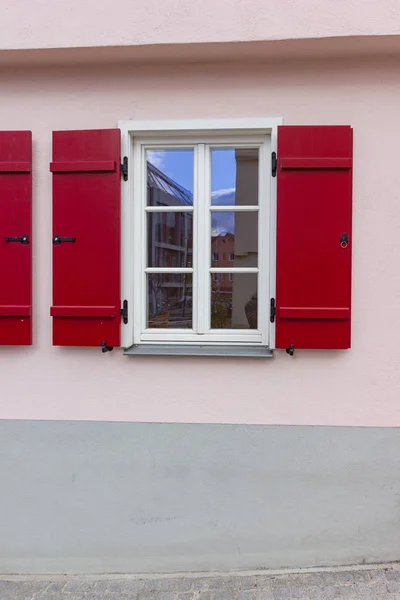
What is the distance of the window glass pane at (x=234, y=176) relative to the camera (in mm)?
2785

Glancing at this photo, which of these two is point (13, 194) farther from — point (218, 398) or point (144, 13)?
Result: point (218, 398)

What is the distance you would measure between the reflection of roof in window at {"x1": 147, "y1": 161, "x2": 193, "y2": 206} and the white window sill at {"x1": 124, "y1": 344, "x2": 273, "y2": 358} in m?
0.95

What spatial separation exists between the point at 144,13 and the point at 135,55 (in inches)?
8.9

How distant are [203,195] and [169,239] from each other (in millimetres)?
366

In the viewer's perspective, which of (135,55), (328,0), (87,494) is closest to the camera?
Answer: (328,0)

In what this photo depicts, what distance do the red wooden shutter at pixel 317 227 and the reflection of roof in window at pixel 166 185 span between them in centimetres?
62

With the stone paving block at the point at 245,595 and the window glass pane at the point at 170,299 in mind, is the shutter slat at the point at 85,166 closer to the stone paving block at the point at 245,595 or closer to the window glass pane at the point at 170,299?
the window glass pane at the point at 170,299

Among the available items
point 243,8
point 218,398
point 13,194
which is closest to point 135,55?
point 243,8

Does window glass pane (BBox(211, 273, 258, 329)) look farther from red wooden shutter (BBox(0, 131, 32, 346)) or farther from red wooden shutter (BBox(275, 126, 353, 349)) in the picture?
red wooden shutter (BBox(0, 131, 32, 346))

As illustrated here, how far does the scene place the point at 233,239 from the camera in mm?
2820

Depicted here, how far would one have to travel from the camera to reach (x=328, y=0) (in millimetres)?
2457

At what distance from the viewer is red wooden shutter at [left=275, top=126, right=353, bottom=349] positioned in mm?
2572

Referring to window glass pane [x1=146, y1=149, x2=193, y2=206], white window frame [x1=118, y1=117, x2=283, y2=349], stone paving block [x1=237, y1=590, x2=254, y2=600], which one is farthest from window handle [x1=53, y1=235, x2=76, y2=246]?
stone paving block [x1=237, y1=590, x2=254, y2=600]

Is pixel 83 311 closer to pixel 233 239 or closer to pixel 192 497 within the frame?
pixel 233 239
